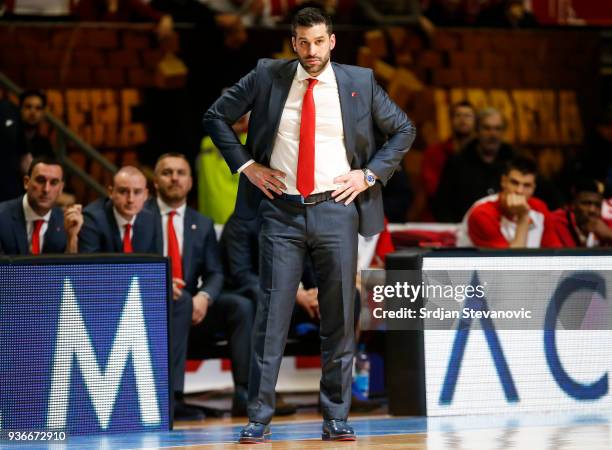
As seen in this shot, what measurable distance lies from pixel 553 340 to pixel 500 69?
5438 mm

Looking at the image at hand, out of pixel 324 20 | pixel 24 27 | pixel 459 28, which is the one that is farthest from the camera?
pixel 459 28

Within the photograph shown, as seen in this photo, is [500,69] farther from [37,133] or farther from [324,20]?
[324,20]

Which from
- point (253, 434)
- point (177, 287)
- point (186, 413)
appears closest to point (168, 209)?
point (177, 287)

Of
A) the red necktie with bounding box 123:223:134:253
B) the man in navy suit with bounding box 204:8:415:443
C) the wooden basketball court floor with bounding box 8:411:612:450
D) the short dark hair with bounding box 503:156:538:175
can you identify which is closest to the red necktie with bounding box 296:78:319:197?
the man in navy suit with bounding box 204:8:415:443

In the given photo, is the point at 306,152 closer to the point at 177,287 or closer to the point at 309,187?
the point at 309,187

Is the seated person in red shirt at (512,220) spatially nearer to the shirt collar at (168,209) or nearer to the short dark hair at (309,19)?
the shirt collar at (168,209)

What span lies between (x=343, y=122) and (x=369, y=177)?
29 centimetres

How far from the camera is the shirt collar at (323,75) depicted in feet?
20.1

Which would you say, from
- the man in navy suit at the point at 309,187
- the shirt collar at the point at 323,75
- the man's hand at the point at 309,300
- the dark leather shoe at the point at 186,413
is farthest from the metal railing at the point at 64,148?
the shirt collar at the point at 323,75

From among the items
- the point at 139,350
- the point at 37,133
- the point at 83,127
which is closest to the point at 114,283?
the point at 139,350

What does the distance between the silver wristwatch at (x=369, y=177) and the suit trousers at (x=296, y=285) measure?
0.14 m

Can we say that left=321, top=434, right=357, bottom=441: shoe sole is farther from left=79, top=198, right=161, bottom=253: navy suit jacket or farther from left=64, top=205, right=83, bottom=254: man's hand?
left=64, top=205, right=83, bottom=254: man's hand

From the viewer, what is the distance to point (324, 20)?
5.94 m

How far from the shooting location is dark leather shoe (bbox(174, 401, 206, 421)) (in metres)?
8.05
